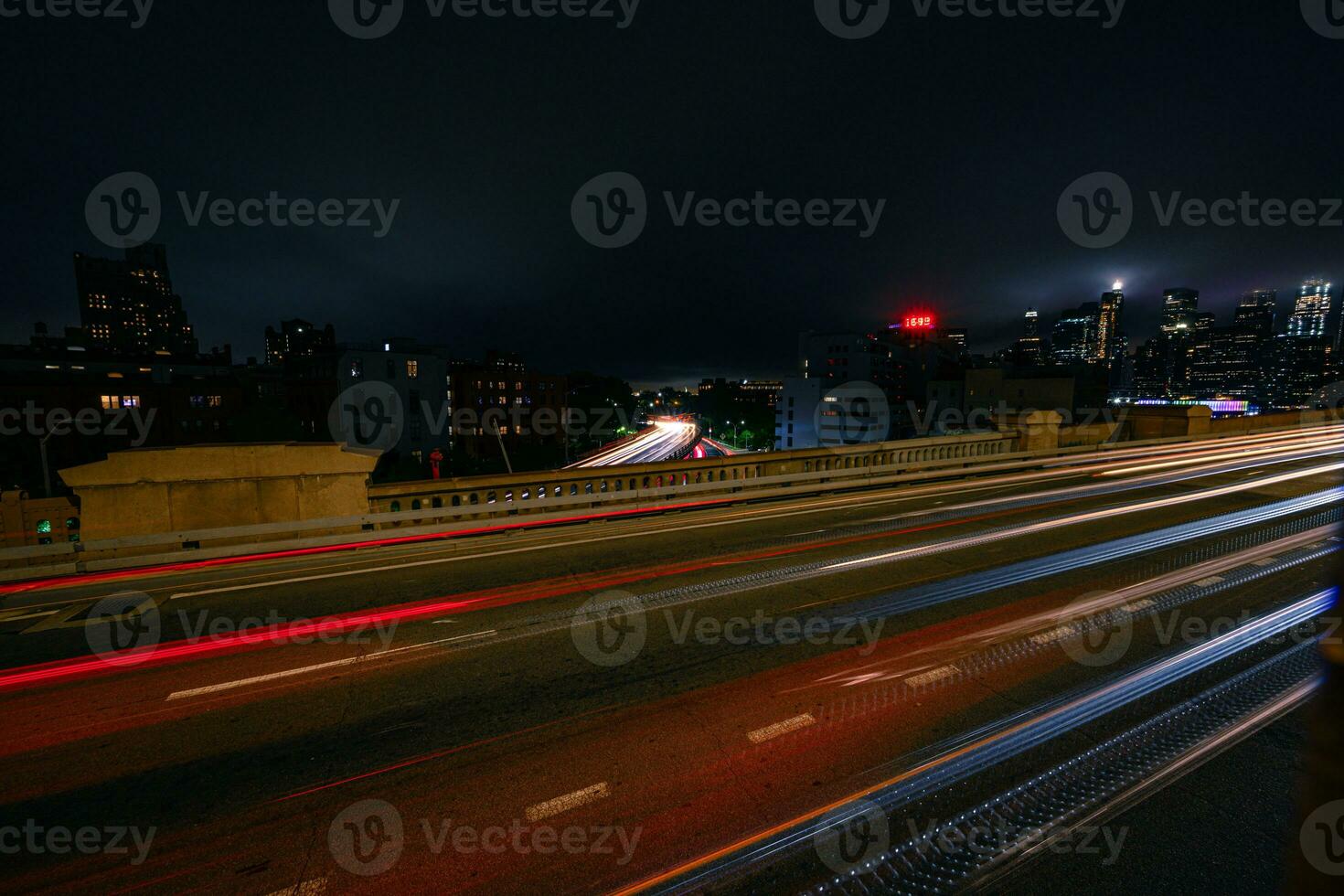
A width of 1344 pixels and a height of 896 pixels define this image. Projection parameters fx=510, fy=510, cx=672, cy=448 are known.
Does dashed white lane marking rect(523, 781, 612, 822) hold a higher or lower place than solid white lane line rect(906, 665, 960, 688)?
lower

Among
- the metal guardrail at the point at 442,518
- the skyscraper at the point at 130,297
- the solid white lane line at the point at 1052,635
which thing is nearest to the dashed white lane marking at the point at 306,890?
the solid white lane line at the point at 1052,635

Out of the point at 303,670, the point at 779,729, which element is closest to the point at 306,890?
the point at 303,670

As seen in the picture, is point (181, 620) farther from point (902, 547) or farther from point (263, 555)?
point (902, 547)

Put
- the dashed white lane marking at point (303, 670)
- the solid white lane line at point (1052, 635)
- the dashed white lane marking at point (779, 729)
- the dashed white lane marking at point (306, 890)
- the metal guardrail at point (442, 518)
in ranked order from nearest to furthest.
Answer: the dashed white lane marking at point (306, 890)
the dashed white lane marking at point (779, 729)
the dashed white lane marking at point (303, 670)
the solid white lane line at point (1052, 635)
the metal guardrail at point (442, 518)

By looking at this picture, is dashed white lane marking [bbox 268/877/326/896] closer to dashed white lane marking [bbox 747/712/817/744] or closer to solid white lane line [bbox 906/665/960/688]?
dashed white lane marking [bbox 747/712/817/744]

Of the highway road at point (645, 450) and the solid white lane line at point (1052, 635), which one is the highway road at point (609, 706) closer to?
the solid white lane line at point (1052, 635)

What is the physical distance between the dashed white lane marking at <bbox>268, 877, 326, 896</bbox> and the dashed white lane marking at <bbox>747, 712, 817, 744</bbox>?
2.69 meters

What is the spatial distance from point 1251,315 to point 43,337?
326912 mm

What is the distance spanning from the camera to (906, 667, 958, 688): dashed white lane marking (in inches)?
178

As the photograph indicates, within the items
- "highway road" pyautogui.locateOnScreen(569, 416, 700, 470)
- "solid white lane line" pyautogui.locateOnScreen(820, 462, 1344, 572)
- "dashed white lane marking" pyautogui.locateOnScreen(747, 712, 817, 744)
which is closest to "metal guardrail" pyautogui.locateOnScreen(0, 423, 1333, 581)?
"solid white lane line" pyautogui.locateOnScreen(820, 462, 1344, 572)

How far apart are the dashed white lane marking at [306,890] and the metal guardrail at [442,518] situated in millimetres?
6837

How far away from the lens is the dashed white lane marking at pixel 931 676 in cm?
452

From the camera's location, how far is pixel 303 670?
191 inches

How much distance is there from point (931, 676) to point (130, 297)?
733ft
